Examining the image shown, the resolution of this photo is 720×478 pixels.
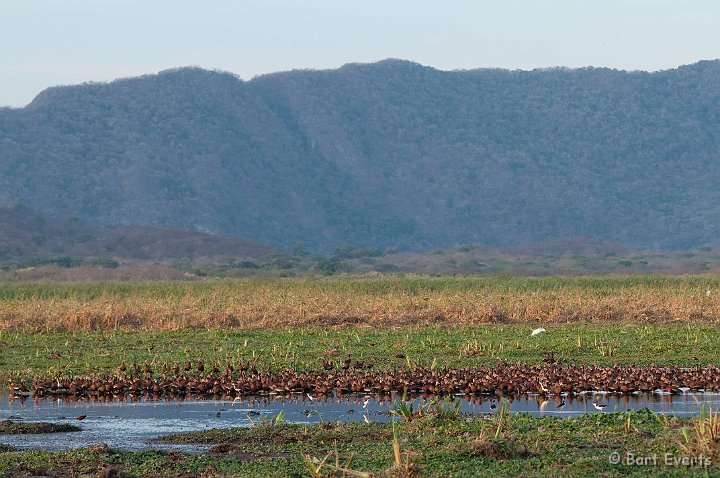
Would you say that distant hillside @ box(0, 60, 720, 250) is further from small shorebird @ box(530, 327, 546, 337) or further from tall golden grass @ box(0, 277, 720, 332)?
small shorebird @ box(530, 327, 546, 337)

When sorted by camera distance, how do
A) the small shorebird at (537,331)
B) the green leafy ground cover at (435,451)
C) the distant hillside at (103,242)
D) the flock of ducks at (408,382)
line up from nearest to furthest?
the green leafy ground cover at (435,451) < the flock of ducks at (408,382) < the small shorebird at (537,331) < the distant hillside at (103,242)

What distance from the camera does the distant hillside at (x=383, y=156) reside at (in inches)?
3957

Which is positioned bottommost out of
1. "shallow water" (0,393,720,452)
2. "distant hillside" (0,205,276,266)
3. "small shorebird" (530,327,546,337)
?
"distant hillside" (0,205,276,266)

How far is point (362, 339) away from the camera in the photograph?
2470cm

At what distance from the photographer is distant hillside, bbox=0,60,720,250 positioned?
330 feet

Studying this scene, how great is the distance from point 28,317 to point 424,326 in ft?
30.0

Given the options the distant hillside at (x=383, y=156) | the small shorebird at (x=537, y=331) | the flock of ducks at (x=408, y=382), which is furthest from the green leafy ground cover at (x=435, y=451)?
the distant hillside at (x=383, y=156)

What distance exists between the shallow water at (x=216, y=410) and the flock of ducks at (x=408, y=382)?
0.25 metres

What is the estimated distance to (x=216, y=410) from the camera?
16719 mm

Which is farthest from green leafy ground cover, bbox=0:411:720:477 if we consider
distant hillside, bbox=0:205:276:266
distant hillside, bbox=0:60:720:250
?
distant hillside, bbox=0:60:720:250

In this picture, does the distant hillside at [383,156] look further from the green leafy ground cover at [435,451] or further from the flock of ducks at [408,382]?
the green leafy ground cover at [435,451]

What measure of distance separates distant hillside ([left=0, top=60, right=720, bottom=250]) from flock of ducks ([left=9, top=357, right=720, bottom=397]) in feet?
256

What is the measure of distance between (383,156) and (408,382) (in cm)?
9611

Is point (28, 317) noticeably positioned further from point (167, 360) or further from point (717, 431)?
point (717, 431)
